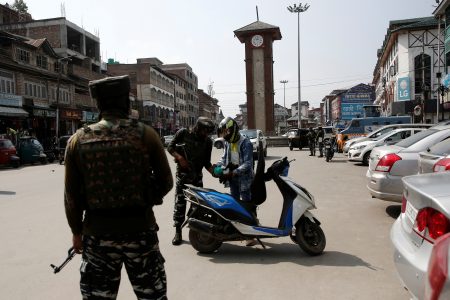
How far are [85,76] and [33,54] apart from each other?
428 inches

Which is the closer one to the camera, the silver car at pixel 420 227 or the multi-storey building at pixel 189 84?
the silver car at pixel 420 227

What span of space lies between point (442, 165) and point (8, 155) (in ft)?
67.2

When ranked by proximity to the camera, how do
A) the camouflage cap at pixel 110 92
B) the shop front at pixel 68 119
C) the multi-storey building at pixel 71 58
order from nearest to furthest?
the camouflage cap at pixel 110 92, the shop front at pixel 68 119, the multi-storey building at pixel 71 58

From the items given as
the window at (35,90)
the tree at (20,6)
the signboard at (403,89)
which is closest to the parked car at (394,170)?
the window at (35,90)

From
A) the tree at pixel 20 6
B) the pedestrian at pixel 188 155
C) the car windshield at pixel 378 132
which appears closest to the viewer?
the pedestrian at pixel 188 155

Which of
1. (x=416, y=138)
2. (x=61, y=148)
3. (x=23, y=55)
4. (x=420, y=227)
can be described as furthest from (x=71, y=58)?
(x=420, y=227)

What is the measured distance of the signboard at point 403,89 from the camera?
40688mm

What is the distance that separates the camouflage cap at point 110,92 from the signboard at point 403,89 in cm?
4227

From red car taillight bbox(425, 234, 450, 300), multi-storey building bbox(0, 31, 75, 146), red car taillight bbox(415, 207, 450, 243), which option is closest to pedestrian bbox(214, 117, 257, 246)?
red car taillight bbox(415, 207, 450, 243)

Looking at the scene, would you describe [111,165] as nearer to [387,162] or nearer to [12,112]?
[387,162]

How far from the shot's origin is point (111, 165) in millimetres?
2465

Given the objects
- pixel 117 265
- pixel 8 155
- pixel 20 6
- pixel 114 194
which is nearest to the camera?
pixel 114 194

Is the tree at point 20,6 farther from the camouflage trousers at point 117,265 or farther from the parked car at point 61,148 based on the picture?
the camouflage trousers at point 117,265

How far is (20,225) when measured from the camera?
7.29 m
